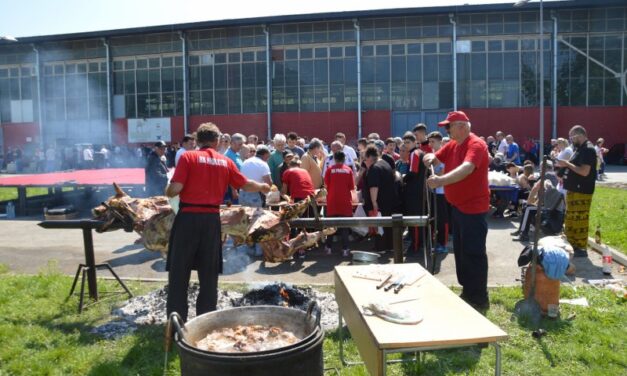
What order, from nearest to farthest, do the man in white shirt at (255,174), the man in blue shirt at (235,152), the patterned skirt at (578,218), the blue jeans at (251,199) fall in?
the patterned skirt at (578,218) → the man in white shirt at (255,174) → the blue jeans at (251,199) → the man in blue shirt at (235,152)

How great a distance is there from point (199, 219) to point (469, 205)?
112 inches

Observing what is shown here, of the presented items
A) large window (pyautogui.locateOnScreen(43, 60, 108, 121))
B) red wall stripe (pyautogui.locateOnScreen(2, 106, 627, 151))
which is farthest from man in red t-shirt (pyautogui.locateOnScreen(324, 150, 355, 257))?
large window (pyautogui.locateOnScreen(43, 60, 108, 121))

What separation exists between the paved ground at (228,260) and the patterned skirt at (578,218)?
348mm

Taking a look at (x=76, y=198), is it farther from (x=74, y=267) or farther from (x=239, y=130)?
(x=239, y=130)

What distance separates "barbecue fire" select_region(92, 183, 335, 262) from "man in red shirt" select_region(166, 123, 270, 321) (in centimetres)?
54

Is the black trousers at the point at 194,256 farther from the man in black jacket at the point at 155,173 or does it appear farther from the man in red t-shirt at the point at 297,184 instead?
the man in black jacket at the point at 155,173

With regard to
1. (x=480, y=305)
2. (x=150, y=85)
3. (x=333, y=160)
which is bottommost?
(x=480, y=305)

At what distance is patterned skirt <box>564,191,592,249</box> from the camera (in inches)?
324

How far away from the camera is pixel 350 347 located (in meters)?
4.91

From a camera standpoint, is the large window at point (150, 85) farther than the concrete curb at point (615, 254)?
Yes

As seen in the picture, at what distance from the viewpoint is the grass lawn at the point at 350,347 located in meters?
4.50

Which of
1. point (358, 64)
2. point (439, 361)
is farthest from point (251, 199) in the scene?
point (358, 64)

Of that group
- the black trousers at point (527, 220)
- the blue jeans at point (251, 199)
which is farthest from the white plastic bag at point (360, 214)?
the black trousers at point (527, 220)

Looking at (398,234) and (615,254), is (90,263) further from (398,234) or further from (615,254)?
(615,254)
